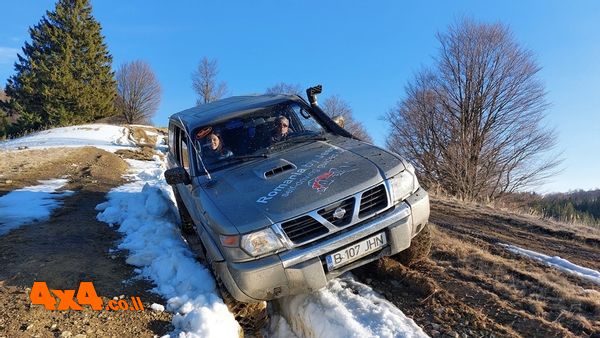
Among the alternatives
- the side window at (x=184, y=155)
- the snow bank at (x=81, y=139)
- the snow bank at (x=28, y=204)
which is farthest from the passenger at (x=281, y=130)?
the snow bank at (x=81, y=139)

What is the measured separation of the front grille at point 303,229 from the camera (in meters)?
3.29

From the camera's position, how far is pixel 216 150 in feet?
14.8

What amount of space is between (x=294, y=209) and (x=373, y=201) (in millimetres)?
696

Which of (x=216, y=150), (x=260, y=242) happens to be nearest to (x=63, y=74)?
(x=216, y=150)

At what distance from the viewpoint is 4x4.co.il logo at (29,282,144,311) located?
3576mm

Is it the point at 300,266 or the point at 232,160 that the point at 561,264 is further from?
the point at 232,160

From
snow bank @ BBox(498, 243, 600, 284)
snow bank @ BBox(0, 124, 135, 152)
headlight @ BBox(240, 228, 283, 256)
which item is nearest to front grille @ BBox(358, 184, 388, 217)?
headlight @ BBox(240, 228, 283, 256)

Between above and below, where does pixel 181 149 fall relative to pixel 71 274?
above

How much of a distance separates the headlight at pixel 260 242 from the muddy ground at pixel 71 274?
0.95 m

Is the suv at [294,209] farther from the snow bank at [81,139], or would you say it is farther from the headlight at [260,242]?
the snow bank at [81,139]

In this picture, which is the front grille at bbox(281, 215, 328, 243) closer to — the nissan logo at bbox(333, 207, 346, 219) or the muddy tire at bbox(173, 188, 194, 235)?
the nissan logo at bbox(333, 207, 346, 219)

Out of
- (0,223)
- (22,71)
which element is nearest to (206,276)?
(0,223)

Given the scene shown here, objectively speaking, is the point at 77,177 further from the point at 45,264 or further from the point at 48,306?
the point at 48,306

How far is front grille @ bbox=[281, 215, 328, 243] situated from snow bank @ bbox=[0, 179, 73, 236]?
4404 millimetres
